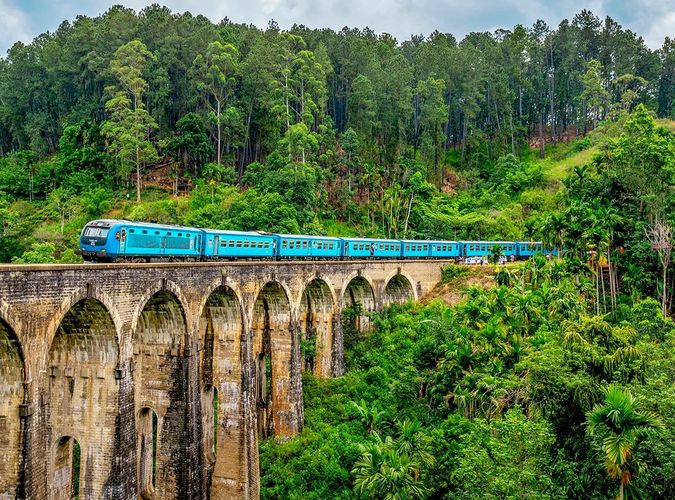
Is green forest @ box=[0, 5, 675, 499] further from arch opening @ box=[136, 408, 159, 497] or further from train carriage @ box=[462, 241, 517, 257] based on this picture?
arch opening @ box=[136, 408, 159, 497]

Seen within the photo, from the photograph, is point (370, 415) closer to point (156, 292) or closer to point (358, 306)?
point (358, 306)

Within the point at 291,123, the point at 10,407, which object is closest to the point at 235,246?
the point at 10,407

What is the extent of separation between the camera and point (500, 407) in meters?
24.0

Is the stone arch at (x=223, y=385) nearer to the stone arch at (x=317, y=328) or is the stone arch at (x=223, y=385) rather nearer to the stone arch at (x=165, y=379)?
the stone arch at (x=165, y=379)

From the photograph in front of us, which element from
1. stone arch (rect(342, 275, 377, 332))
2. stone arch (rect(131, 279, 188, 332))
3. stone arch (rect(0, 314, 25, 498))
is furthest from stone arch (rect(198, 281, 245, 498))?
stone arch (rect(342, 275, 377, 332))

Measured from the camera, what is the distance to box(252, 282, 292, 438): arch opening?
31.2m

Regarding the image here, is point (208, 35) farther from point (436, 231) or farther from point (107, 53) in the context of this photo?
point (436, 231)

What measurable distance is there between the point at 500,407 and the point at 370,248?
1991 centimetres

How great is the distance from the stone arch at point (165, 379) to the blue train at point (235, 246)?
259 centimetres

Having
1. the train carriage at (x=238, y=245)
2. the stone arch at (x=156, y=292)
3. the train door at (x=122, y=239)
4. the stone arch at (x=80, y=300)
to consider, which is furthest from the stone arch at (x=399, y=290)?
the stone arch at (x=80, y=300)

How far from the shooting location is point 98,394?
58.4 feet

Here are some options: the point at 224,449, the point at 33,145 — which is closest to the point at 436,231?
the point at 224,449

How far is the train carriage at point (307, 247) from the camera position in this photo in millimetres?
33625

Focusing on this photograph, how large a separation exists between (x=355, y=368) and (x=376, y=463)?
47.4ft
